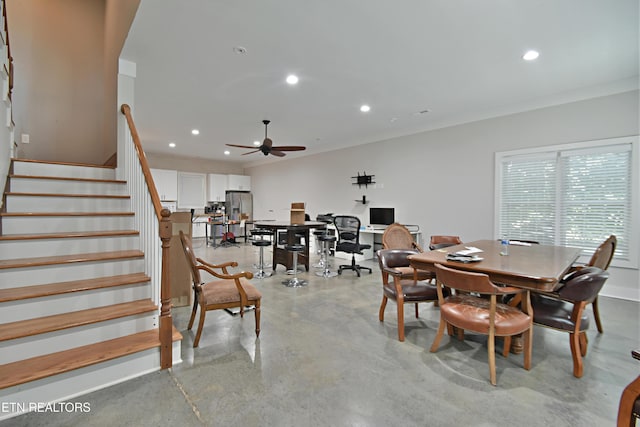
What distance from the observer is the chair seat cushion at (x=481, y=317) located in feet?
6.75

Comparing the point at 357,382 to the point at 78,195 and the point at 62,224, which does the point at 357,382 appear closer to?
the point at 62,224

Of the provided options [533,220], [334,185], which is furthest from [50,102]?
[533,220]

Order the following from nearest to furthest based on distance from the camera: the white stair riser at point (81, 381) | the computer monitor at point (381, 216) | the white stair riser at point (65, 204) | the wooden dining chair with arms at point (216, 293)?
the white stair riser at point (81, 381)
the wooden dining chair with arms at point (216, 293)
the white stair riser at point (65, 204)
the computer monitor at point (381, 216)

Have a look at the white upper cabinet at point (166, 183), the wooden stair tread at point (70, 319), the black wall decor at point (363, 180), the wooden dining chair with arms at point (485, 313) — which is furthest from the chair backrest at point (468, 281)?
the white upper cabinet at point (166, 183)

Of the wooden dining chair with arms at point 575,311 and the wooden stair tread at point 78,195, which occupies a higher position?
the wooden stair tread at point 78,195

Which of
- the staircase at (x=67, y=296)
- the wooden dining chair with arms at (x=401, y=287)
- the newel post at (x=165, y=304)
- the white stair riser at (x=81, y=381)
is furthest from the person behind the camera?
the wooden dining chair with arms at (x=401, y=287)

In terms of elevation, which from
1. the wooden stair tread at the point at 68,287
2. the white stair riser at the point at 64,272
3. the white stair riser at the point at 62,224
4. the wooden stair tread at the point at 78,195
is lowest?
the wooden stair tread at the point at 68,287

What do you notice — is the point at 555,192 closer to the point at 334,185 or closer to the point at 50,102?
the point at 334,185

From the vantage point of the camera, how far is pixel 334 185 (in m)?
8.08

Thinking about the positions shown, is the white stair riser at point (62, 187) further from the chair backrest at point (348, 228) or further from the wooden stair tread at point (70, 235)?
the chair backrest at point (348, 228)

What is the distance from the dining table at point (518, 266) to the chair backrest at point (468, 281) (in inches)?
8.1

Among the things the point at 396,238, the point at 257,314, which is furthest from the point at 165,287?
the point at 396,238

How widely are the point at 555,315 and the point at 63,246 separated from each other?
14.2 feet

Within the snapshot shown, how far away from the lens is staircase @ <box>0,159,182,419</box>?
1.80m
